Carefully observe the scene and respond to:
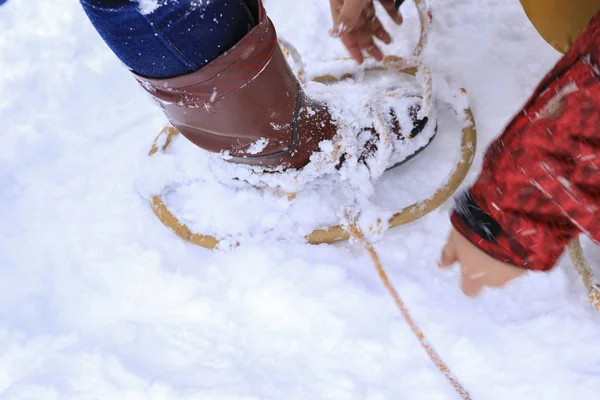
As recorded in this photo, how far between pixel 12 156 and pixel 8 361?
45cm

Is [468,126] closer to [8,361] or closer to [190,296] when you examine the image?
[190,296]

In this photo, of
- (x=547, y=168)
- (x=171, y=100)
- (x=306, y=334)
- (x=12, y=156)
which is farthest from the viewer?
(x=12, y=156)

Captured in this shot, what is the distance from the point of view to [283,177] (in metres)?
0.82

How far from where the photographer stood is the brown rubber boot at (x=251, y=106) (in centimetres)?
62

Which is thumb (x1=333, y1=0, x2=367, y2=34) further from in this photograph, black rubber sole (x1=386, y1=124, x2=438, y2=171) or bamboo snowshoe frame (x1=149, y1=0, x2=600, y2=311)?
black rubber sole (x1=386, y1=124, x2=438, y2=171)

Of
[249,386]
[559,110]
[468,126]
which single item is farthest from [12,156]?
[559,110]

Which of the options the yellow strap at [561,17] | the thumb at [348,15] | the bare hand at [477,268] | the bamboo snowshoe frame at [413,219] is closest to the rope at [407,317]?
the bamboo snowshoe frame at [413,219]

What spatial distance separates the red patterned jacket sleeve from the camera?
0.47m

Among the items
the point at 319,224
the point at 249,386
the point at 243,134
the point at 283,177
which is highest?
the point at 243,134

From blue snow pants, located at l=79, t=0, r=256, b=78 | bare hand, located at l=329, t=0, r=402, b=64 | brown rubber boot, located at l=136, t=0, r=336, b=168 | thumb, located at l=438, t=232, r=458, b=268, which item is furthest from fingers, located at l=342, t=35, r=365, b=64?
thumb, located at l=438, t=232, r=458, b=268

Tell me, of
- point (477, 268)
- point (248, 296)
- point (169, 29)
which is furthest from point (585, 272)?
point (169, 29)

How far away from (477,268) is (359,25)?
50 cm

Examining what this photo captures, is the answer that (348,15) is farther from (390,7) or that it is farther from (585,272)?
(585,272)

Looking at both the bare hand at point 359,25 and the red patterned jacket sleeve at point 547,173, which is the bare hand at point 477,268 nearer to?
the red patterned jacket sleeve at point 547,173
